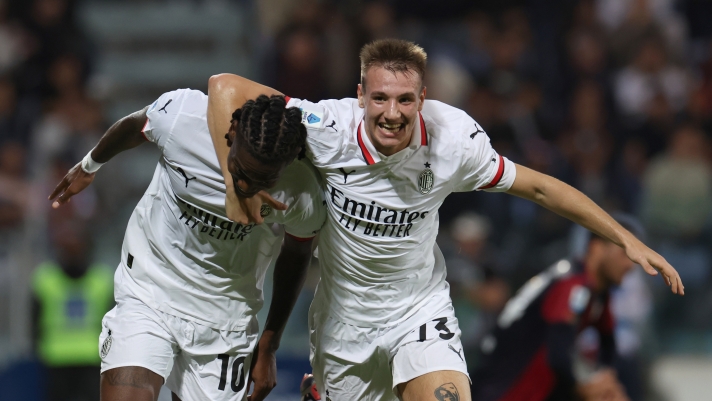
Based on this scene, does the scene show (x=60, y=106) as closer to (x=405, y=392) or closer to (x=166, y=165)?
(x=166, y=165)

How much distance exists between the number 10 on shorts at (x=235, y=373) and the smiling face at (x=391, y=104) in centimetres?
129

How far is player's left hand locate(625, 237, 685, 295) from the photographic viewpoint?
364cm

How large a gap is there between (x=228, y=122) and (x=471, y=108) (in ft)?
18.6

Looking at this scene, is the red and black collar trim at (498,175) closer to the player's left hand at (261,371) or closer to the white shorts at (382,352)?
the white shorts at (382,352)

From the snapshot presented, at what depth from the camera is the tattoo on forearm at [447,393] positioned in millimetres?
3707

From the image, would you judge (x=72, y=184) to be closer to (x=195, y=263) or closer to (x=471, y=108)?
(x=195, y=263)

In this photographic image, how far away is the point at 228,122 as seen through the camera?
3562 mm

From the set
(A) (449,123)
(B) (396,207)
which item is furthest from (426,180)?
(A) (449,123)

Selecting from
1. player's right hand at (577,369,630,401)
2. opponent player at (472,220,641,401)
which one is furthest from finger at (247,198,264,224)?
player's right hand at (577,369,630,401)

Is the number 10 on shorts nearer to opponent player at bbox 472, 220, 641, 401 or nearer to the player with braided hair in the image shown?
the player with braided hair

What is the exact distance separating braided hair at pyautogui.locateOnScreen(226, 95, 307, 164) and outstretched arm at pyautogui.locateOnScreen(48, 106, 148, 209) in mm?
685

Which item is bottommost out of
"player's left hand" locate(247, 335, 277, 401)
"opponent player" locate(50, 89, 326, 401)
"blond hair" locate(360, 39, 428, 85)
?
"player's left hand" locate(247, 335, 277, 401)

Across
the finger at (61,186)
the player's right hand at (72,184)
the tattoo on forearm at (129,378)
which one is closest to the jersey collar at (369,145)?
the tattoo on forearm at (129,378)

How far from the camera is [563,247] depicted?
7766mm
